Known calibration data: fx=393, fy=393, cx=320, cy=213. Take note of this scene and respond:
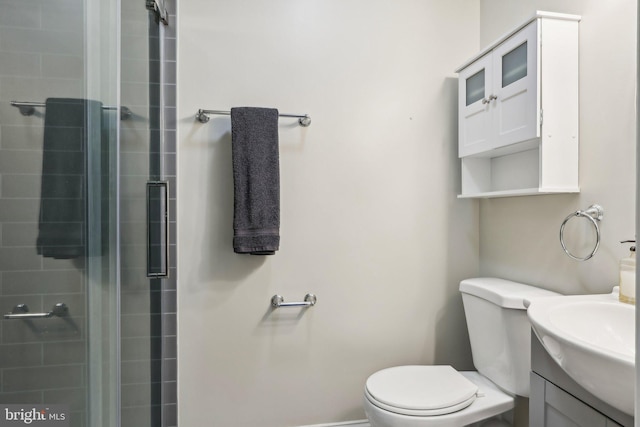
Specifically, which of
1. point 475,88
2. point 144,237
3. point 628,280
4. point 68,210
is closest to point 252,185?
point 144,237

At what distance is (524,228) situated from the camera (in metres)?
1.65

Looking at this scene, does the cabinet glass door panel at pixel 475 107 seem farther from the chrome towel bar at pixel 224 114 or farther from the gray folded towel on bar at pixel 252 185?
the gray folded towel on bar at pixel 252 185

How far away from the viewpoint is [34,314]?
1.99 feet

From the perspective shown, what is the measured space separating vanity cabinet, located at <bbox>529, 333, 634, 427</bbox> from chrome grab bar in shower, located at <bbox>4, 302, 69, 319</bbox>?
1106mm

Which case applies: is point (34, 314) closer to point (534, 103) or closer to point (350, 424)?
point (534, 103)

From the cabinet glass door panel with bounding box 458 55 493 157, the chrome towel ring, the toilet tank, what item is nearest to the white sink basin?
the chrome towel ring

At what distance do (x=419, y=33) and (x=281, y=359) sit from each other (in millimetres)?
1676

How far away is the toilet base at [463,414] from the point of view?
1.31 m

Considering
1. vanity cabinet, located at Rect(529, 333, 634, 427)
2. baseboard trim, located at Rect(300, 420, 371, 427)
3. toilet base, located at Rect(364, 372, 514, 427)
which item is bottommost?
baseboard trim, located at Rect(300, 420, 371, 427)

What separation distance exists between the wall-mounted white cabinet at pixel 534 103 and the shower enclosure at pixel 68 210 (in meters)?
1.29

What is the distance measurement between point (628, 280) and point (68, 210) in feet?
4.51

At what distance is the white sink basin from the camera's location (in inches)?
27.6

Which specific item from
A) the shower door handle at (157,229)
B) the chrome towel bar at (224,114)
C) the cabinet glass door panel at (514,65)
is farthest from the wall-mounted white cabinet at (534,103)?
the shower door handle at (157,229)

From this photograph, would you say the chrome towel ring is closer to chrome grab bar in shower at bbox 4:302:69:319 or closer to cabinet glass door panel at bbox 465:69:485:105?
cabinet glass door panel at bbox 465:69:485:105
